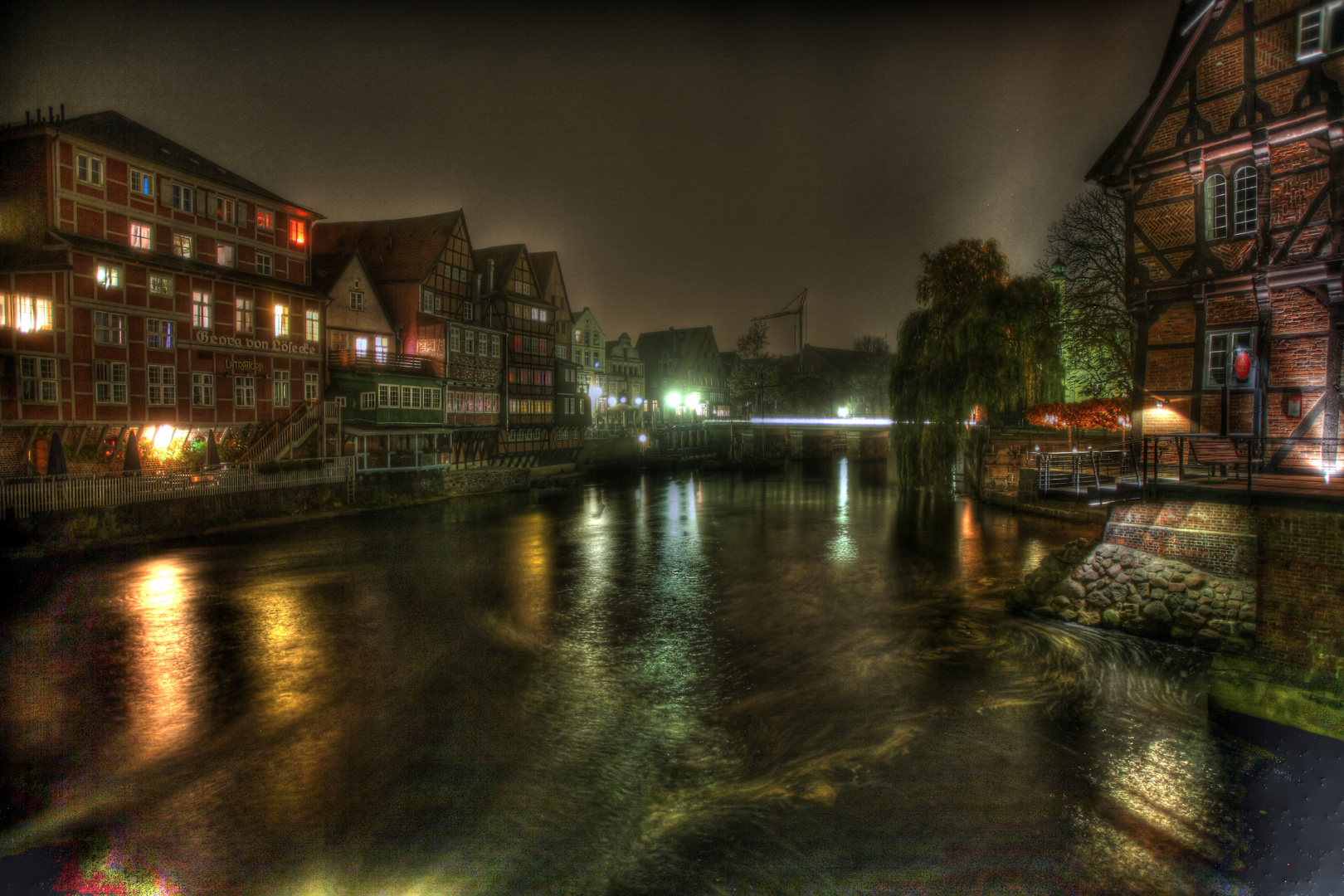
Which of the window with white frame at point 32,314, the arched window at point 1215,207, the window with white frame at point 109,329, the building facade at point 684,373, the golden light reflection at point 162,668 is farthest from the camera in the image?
the building facade at point 684,373

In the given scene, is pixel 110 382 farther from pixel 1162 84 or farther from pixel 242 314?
pixel 1162 84

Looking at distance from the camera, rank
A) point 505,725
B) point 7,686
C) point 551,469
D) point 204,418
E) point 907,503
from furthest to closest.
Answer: point 551,469 < point 907,503 < point 204,418 < point 7,686 < point 505,725

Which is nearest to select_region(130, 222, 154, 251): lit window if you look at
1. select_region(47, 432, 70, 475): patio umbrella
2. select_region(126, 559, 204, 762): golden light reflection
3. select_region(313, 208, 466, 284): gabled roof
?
select_region(47, 432, 70, 475): patio umbrella

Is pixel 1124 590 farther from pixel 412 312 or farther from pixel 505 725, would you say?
pixel 412 312

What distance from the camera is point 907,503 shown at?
108ft

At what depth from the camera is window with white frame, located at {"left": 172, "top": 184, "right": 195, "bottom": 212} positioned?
26969 millimetres

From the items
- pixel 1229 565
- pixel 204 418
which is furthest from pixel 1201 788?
pixel 204 418

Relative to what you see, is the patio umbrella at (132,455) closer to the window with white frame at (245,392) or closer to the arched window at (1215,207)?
the window with white frame at (245,392)

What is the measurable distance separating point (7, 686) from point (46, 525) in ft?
37.4

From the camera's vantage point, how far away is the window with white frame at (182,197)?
2697 centimetres

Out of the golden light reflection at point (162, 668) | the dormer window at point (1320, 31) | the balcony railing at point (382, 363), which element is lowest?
the golden light reflection at point (162, 668)

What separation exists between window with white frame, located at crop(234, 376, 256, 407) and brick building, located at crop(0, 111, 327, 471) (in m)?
0.05

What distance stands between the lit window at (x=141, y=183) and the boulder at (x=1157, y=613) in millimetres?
33447

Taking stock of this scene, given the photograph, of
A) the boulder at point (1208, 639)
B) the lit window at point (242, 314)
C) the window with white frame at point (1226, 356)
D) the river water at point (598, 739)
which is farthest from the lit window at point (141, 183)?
the boulder at point (1208, 639)
